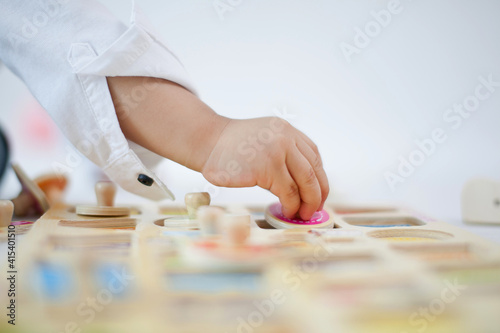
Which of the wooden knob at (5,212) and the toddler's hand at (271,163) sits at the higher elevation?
the toddler's hand at (271,163)

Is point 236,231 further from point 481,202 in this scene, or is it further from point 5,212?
point 481,202

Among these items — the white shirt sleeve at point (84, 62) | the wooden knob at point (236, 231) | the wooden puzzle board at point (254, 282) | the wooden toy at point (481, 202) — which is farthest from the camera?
the wooden toy at point (481, 202)

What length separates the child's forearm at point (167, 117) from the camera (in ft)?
1.44

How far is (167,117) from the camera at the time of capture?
438 millimetres

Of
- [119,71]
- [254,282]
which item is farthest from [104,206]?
[254,282]

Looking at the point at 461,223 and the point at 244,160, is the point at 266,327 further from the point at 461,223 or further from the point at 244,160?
Result: the point at 461,223

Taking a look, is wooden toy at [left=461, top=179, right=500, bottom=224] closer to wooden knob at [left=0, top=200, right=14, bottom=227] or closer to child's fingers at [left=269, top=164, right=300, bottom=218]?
child's fingers at [left=269, top=164, right=300, bottom=218]

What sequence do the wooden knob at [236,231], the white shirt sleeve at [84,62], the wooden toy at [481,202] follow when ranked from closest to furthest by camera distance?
the wooden knob at [236,231]
the white shirt sleeve at [84,62]
the wooden toy at [481,202]

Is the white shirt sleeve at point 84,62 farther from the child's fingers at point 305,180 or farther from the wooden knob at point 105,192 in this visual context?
the child's fingers at point 305,180

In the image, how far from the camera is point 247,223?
34cm

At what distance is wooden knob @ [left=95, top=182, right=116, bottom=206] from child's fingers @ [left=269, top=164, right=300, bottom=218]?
0.16m

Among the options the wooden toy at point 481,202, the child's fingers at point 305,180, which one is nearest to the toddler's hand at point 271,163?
the child's fingers at point 305,180

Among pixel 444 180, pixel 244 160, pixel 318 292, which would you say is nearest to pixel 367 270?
pixel 318 292

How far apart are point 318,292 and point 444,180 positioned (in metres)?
0.65
